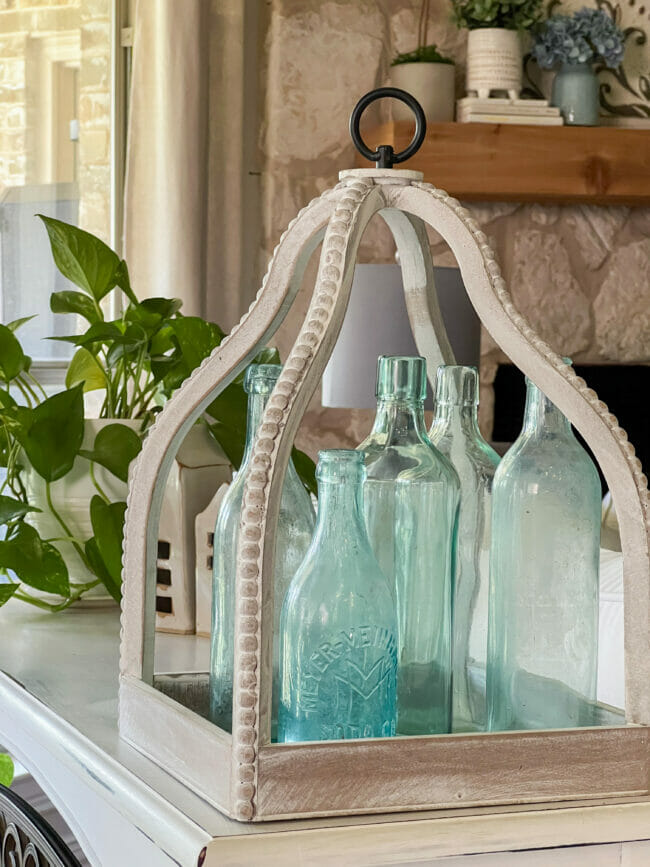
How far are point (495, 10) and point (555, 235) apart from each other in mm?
657

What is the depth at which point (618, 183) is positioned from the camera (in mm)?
3348

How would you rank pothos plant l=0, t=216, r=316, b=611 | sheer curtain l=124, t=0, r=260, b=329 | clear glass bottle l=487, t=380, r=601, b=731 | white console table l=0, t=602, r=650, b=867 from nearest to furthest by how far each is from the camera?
1. white console table l=0, t=602, r=650, b=867
2. clear glass bottle l=487, t=380, r=601, b=731
3. pothos plant l=0, t=216, r=316, b=611
4. sheer curtain l=124, t=0, r=260, b=329

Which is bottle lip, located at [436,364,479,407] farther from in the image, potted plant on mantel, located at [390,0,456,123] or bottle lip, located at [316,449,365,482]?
potted plant on mantel, located at [390,0,456,123]

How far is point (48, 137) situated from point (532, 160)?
1.31 meters

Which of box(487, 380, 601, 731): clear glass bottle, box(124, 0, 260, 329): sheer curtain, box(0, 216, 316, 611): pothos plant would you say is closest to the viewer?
box(487, 380, 601, 731): clear glass bottle

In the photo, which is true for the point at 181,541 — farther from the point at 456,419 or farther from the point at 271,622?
the point at 271,622

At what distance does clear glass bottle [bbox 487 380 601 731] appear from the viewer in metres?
0.60

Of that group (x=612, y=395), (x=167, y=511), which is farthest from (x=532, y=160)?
(x=167, y=511)

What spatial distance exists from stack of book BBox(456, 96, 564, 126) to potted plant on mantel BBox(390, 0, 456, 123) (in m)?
0.05

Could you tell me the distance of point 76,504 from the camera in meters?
1.11

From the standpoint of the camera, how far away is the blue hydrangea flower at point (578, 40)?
3410mm

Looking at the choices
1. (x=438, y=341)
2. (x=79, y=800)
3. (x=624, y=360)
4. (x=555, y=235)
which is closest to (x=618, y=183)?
(x=555, y=235)

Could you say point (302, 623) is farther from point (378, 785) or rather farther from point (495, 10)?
point (495, 10)

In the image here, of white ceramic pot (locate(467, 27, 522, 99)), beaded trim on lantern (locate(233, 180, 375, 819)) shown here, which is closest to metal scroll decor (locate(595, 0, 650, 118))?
white ceramic pot (locate(467, 27, 522, 99))
